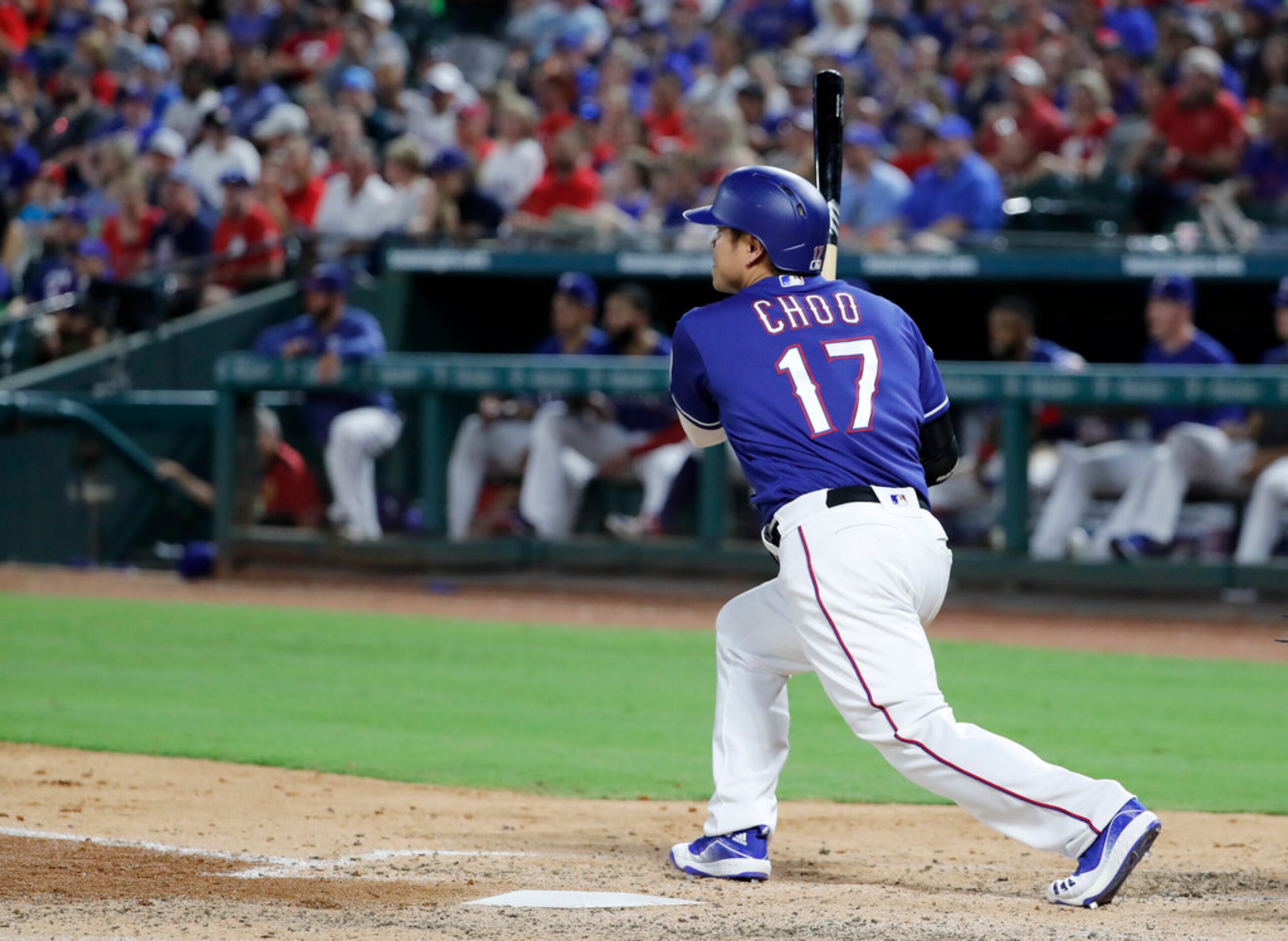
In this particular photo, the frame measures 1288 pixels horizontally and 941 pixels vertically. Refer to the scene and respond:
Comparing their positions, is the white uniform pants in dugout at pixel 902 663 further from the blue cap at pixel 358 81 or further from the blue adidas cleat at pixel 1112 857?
the blue cap at pixel 358 81

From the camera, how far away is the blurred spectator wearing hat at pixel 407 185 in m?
13.2

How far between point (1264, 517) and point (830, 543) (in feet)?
19.2

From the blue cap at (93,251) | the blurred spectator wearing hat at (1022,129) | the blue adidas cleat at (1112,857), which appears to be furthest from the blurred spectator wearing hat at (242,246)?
the blue adidas cleat at (1112,857)

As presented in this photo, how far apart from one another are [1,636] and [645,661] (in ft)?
9.96

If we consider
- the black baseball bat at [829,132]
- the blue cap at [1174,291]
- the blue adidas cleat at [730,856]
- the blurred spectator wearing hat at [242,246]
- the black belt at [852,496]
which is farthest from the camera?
the blurred spectator wearing hat at [242,246]

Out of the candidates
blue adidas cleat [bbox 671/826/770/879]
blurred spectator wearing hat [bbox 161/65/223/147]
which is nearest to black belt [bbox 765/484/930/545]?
blue adidas cleat [bbox 671/826/770/879]

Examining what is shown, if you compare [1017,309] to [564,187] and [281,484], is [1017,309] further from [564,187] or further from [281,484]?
[281,484]

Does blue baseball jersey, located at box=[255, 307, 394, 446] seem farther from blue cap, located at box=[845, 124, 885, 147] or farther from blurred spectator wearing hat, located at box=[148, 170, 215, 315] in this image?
blue cap, located at box=[845, 124, 885, 147]

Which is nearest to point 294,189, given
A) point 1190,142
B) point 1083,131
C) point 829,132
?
point 1083,131

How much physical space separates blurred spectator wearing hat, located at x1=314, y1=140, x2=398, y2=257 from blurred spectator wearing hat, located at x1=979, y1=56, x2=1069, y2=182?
4283mm

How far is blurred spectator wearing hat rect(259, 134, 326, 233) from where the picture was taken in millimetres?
13938

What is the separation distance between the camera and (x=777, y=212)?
4.26 metres

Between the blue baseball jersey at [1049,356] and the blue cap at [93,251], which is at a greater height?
the blue cap at [93,251]

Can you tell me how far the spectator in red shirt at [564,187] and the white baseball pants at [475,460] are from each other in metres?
2.72
